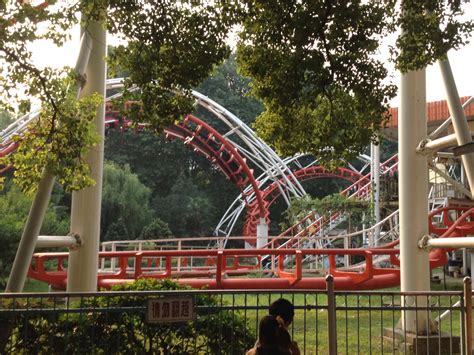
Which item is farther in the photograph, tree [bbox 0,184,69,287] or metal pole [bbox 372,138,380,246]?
tree [bbox 0,184,69,287]

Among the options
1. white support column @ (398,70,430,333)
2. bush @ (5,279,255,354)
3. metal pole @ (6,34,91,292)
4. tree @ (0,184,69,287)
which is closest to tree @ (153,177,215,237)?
tree @ (0,184,69,287)

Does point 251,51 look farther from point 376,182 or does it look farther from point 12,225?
point 12,225

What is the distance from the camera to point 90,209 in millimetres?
8234

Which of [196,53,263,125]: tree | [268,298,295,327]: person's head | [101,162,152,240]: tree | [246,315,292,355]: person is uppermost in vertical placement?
[196,53,263,125]: tree

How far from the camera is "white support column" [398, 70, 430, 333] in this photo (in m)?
8.72

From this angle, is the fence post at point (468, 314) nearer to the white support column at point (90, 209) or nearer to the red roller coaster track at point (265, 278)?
the white support column at point (90, 209)

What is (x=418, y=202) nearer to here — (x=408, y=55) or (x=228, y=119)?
(x=408, y=55)

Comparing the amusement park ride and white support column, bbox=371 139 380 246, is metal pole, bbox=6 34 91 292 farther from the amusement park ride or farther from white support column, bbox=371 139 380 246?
Answer: white support column, bbox=371 139 380 246

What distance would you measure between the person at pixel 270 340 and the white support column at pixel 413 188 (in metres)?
5.65

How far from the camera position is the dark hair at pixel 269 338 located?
3.52m

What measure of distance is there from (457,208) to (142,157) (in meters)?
29.6

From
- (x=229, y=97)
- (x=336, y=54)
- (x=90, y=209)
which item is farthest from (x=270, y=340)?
(x=229, y=97)

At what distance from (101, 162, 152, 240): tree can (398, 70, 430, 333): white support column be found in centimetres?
2415

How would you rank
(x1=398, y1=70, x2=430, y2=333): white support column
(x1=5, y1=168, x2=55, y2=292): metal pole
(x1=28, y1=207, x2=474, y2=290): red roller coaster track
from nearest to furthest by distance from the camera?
(x1=5, y1=168, x2=55, y2=292): metal pole < (x1=398, y1=70, x2=430, y2=333): white support column < (x1=28, y1=207, x2=474, y2=290): red roller coaster track
